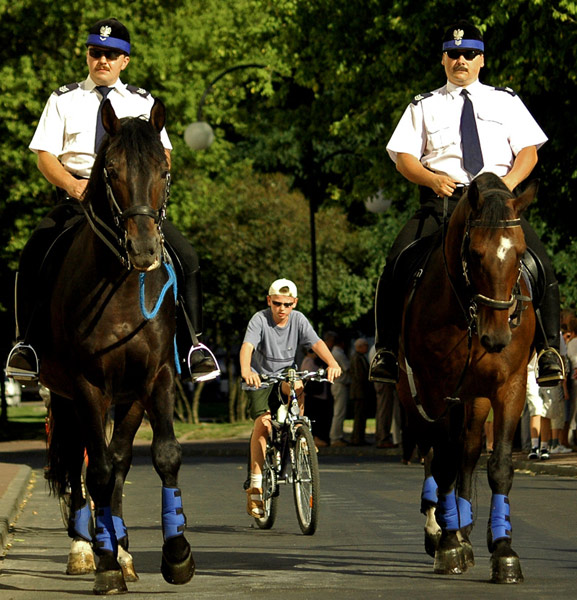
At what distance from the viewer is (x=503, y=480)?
9281 mm

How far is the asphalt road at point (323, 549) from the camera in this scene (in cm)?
909

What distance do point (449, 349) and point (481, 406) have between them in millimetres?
448

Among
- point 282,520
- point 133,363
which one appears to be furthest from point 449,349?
point 282,520

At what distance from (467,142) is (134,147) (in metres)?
2.59

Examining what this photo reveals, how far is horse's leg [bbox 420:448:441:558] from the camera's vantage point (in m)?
10.4

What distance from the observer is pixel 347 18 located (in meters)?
29.4

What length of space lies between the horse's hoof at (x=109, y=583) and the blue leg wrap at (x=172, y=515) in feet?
1.25

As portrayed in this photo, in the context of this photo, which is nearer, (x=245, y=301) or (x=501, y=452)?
(x=501, y=452)

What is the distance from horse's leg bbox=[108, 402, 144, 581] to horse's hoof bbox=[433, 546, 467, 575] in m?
2.00

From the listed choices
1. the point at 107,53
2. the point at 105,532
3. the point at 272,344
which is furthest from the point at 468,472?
the point at 272,344

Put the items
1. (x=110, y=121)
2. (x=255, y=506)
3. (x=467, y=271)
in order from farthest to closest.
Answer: (x=255, y=506)
(x=467, y=271)
(x=110, y=121)

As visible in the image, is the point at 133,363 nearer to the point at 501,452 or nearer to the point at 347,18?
the point at 501,452

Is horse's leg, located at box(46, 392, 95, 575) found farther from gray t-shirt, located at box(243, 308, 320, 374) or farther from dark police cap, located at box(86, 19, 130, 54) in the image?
gray t-shirt, located at box(243, 308, 320, 374)

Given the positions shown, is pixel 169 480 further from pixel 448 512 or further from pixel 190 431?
pixel 190 431
